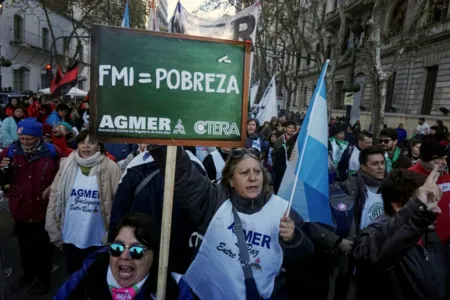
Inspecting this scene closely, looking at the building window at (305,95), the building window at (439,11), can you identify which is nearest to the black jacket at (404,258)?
the building window at (439,11)

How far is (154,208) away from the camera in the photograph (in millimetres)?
2580

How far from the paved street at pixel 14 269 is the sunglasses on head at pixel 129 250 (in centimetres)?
226

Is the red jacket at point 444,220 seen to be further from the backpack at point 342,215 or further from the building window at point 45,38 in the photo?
the building window at point 45,38

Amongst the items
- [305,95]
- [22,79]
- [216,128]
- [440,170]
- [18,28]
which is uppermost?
[18,28]

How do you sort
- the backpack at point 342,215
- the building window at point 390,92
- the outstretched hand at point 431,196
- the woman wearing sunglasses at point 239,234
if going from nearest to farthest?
the outstretched hand at point 431,196 < the woman wearing sunglasses at point 239,234 < the backpack at point 342,215 < the building window at point 390,92

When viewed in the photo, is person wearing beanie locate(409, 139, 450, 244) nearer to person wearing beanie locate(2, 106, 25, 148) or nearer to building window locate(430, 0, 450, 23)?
person wearing beanie locate(2, 106, 25, 148)

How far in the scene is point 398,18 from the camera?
71.8 feet

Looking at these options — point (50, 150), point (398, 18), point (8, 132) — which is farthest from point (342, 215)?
point (398, 18)

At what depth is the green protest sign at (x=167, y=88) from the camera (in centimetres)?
173

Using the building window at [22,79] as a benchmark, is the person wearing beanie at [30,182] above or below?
below

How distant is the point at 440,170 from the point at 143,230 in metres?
2.71

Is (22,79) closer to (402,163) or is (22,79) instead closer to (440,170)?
(402,163)

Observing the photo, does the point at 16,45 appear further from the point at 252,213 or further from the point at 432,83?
the point at 252,213

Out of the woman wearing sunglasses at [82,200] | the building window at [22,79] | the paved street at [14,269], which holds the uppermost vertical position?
the building window at [22,79]
